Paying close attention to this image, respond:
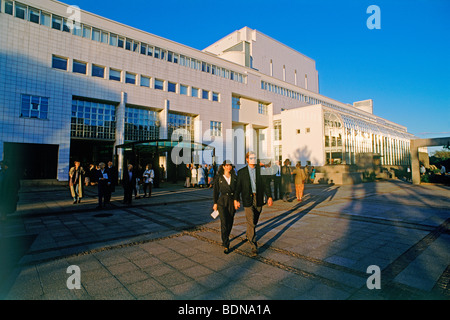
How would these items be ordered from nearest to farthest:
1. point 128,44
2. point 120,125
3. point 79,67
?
1. point 79,67
2. point 120,125
3. point 128,44

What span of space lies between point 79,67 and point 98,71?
173 cm

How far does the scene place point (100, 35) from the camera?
936 inches

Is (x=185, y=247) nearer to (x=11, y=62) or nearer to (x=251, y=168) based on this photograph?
(x=251, y=168)

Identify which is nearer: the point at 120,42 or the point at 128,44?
the point at 120,42

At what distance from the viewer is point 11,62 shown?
19.0m

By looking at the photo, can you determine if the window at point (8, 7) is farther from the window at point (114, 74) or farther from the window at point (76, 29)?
the window at point (114, 74)

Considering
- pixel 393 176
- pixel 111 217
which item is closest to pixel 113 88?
pixel 111 217

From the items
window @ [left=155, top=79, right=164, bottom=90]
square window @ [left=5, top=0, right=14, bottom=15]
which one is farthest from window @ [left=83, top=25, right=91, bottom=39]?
window @ [left=155, top=79, right=164, bottom=90]

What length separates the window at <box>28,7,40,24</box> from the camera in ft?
65.7

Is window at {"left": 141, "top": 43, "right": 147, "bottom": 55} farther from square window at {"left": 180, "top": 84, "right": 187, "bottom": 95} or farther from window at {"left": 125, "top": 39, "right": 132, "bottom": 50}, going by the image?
square window at {"left": 180, "top": 84, "right": 187, "bottom": 95}

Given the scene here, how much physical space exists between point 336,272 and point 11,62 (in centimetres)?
2729

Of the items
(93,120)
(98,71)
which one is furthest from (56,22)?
(93,120)

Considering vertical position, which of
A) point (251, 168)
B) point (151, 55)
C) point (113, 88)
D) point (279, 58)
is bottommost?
point (251, 168)

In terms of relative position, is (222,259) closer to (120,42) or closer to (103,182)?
(103,182)
